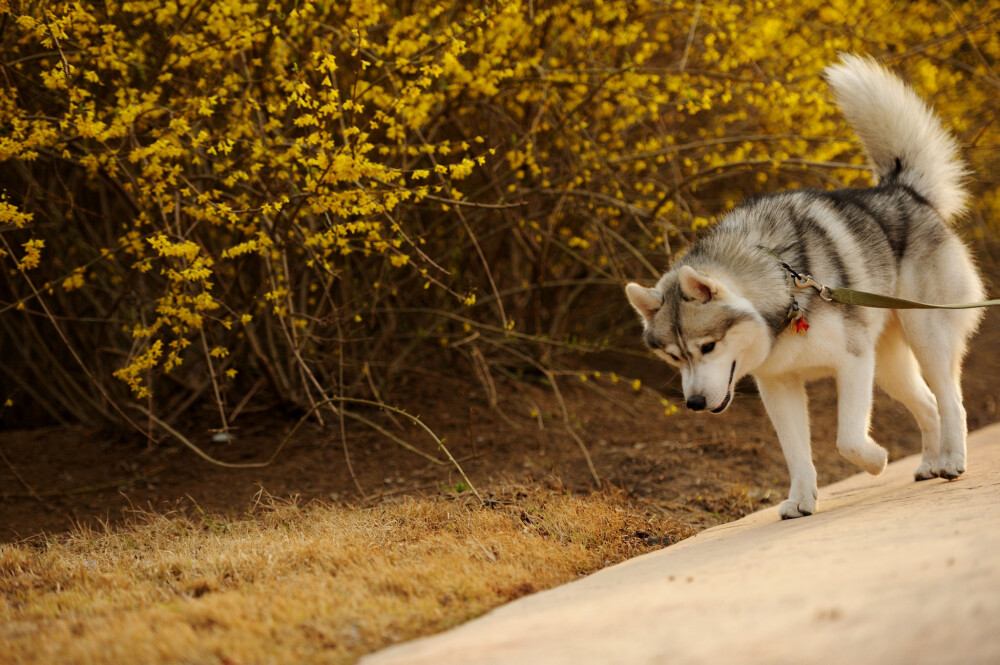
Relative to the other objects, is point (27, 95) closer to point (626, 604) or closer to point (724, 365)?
point (724, 365)

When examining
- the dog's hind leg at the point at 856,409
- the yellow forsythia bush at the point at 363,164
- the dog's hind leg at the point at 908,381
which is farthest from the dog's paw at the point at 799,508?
the yellow forsythia bush at the point at 363,164

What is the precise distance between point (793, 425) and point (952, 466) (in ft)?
2.94

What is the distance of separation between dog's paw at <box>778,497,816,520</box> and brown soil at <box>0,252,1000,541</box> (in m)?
0.78

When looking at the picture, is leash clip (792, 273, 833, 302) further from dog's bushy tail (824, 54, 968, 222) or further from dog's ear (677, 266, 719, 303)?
dog's bushy tail (824, 54, 968, 222)

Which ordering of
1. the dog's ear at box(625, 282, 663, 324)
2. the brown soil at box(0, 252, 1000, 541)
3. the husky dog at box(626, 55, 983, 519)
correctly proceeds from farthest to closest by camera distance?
1. the brown soil at box(0, 252, 1000, 541)
2. the dog's ear at box(625, 282, 663, 324)
3. the husky dog at box(626, 55, 983, 519)

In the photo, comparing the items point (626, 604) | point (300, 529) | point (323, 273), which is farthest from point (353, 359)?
point (626, 604)

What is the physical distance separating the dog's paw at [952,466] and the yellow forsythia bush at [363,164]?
8.37ft

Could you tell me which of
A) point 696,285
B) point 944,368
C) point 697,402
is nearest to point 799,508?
point 697,402

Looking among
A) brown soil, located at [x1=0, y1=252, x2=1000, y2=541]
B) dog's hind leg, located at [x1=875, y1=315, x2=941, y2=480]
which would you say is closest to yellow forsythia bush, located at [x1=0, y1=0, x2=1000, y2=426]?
brown soil, located at [x1=0, y1=252, x2=1000, y2=541]

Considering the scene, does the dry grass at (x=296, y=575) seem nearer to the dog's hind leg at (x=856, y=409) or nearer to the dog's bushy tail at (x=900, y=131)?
the dog's hind leg at (x=856, y=409)

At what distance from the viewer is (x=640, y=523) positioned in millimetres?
5168

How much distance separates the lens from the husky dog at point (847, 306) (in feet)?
15.3

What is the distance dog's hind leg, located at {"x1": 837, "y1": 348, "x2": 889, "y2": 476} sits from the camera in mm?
4699

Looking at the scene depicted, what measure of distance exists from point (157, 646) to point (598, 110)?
5.67 metres
